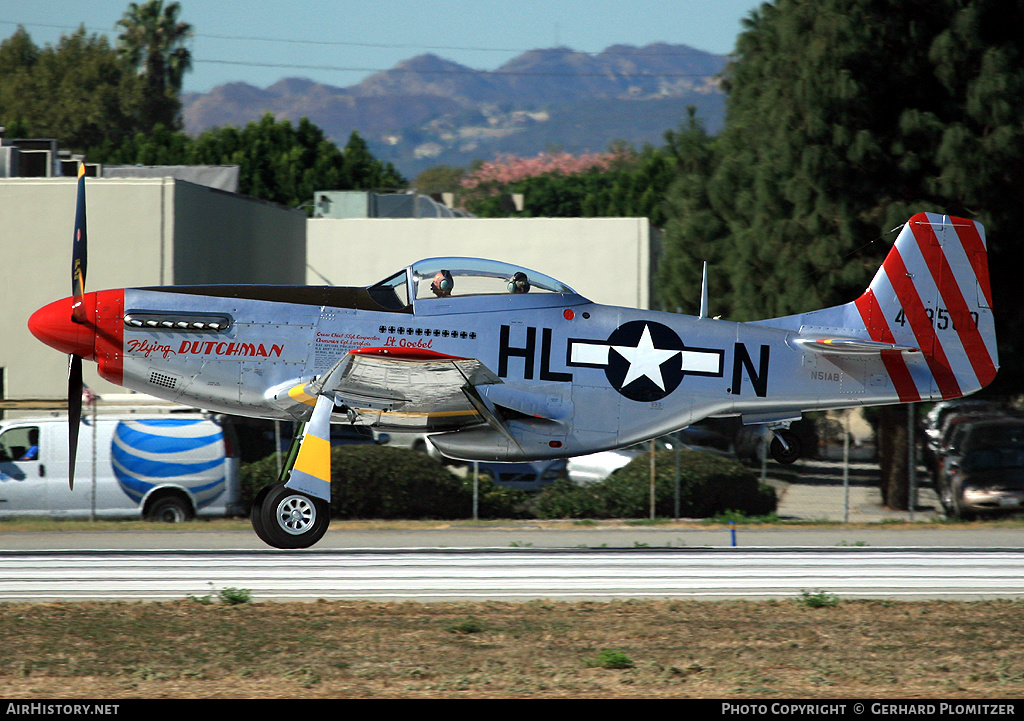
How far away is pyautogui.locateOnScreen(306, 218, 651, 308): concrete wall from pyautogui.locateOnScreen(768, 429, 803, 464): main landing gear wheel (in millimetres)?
15539

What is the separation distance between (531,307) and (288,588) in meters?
3.86

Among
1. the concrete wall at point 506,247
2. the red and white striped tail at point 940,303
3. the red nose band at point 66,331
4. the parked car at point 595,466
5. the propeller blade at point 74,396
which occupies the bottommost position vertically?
the parked car at point 595,466

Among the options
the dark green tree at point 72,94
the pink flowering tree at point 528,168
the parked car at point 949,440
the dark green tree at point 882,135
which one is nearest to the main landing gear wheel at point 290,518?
the dark green tree at point 882,135

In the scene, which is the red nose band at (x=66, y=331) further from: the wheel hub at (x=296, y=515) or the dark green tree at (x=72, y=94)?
the dark green tree at (x=72, y=94)

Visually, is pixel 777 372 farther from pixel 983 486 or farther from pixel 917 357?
pixel 983 486

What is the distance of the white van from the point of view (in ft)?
55.5

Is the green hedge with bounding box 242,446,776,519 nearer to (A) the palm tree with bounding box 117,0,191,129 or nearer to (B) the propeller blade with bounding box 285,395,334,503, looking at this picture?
(B) the propeller blade with bounding box 285,395,334,503

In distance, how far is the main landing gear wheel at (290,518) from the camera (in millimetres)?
8898

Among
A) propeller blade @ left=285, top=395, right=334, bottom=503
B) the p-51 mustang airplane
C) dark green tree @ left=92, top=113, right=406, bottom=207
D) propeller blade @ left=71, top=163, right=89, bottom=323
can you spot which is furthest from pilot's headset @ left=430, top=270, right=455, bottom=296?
dark green tree @ left=92, top=113, right=406, bottom=207

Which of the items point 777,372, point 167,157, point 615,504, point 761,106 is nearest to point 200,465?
point 615,504

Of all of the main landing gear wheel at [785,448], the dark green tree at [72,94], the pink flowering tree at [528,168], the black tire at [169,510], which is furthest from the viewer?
the pink flowering tree at [528,168]

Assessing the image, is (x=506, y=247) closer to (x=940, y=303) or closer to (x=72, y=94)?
(x=940, y=303)

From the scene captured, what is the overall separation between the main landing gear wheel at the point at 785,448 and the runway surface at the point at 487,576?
4.94 ft

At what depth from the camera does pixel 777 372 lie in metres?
10.3
